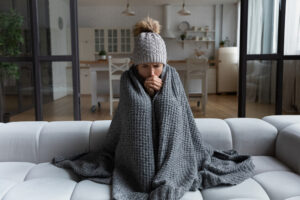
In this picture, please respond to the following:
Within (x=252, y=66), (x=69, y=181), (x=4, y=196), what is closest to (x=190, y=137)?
(x=69, y=181)

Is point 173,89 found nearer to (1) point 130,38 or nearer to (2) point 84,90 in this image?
(2) point 84,90

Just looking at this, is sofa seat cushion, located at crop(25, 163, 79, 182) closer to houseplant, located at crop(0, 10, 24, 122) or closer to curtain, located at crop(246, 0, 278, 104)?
houseplant, located at crop(0, 10, 24, 122)

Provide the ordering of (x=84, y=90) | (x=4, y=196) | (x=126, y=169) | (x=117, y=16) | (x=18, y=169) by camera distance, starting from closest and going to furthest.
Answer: (x=4, y=196) → (x=126, y=169) → (x=18, y=169) → (x=84, y=90) → (x=117, y=16)

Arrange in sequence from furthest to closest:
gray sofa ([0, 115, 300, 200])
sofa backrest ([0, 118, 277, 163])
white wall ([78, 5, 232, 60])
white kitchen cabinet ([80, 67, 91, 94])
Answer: white wall ([78, 5, 232, 60]) < white kitchen cabinet ([80, 67, 91, 94]) < sofa backrest ([0, 118, 277, 163]) < gray sofa ([0, 115, 300, 200])

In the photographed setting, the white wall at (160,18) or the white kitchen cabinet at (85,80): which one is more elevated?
the white wall at (160,18)

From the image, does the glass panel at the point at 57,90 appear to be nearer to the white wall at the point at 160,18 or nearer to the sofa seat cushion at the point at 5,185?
the sofa seat cushion at the point at 5,185

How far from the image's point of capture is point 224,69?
723 cm

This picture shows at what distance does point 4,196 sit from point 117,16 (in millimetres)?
7292

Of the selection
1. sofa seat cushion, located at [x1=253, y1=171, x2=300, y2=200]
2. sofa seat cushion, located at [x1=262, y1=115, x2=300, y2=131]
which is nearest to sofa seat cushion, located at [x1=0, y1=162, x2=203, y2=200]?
sofa seat cushion, located at [x1=253, y1=171, x2=300, y2=200]

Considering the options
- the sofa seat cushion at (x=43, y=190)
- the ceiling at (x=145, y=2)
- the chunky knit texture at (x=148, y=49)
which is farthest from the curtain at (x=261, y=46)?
Answer: the ceiling at (x=145, y=2)

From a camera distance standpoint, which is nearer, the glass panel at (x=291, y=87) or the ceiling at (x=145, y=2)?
the glass panel at (x=291, y=87)

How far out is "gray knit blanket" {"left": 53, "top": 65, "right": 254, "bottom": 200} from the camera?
3.57 ft

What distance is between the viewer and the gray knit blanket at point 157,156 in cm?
109

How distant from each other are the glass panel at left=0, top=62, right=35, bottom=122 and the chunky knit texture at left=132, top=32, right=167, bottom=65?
5.94ft
